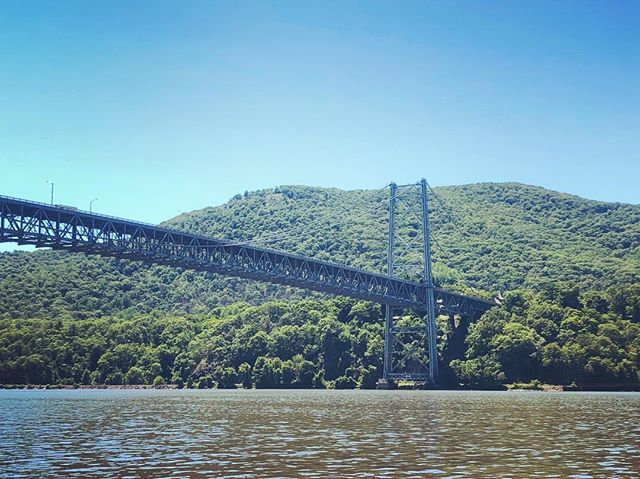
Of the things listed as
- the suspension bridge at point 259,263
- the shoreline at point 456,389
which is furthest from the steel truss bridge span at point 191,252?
the shoreline at point 456,389

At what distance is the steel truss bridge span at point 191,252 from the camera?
73.9 m

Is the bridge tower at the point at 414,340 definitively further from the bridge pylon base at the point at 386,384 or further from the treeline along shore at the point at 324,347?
the treeline along shore at the point at 324,347

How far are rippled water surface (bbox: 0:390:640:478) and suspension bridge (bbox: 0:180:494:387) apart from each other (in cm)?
2781

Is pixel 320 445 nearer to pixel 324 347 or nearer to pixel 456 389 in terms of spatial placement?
pixel 456 389

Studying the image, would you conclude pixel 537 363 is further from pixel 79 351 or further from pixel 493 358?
pixel 79 351

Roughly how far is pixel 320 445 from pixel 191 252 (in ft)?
214

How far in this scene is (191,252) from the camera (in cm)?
9475

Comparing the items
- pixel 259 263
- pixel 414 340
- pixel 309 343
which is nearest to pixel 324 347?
pixel 309 343

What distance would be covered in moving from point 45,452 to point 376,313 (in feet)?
364

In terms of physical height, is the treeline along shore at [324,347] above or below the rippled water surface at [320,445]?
above

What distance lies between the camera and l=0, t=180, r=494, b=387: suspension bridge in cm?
7525

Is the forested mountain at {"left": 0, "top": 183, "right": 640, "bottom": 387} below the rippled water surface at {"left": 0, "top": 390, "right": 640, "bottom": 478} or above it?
above

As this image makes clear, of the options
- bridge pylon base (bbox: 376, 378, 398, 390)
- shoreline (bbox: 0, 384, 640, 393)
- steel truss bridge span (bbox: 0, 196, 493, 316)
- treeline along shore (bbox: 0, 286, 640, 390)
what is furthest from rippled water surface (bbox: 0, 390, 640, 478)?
bridge pylon base (bbox: 376, 378, 398, 390)

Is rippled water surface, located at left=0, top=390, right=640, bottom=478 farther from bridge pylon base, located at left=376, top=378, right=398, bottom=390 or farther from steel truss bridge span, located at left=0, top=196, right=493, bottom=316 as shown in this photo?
bridge pylon base, located at left=376, top=378, right=398, bottom=390
